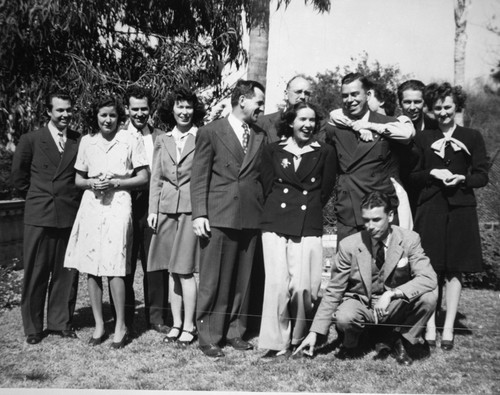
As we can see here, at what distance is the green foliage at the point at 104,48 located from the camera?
201 inches

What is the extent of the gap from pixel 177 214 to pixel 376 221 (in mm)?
1446

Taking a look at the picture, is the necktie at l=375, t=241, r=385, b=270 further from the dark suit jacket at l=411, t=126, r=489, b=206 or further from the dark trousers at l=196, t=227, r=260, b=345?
the dark trousers at l=196, t=227, r=260, b=345

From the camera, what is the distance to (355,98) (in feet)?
13.0

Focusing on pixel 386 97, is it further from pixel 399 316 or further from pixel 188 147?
pixel 399 316

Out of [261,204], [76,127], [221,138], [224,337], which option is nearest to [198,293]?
[224,337]

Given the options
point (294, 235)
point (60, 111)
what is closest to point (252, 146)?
point (294, 235)

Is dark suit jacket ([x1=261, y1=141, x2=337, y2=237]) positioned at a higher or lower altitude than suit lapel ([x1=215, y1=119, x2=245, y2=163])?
lower

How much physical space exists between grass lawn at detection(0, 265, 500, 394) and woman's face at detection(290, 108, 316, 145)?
144cm

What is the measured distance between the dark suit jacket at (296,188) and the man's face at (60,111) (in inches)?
59.8

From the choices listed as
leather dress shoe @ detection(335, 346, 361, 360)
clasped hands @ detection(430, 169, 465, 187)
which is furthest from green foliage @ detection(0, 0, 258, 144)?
leather dress shoe @ detection(335, 346, 361, 360)

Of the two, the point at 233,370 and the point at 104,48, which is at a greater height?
the point at 104,48

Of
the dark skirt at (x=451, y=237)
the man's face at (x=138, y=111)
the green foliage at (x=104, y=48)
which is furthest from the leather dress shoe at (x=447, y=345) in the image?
the green foliage at (x=104, y=48)

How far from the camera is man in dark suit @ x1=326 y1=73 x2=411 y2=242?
12.9 ft

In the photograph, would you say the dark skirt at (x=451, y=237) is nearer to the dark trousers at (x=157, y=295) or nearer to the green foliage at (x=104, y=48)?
the dark trousers at (x=157, y=295)
